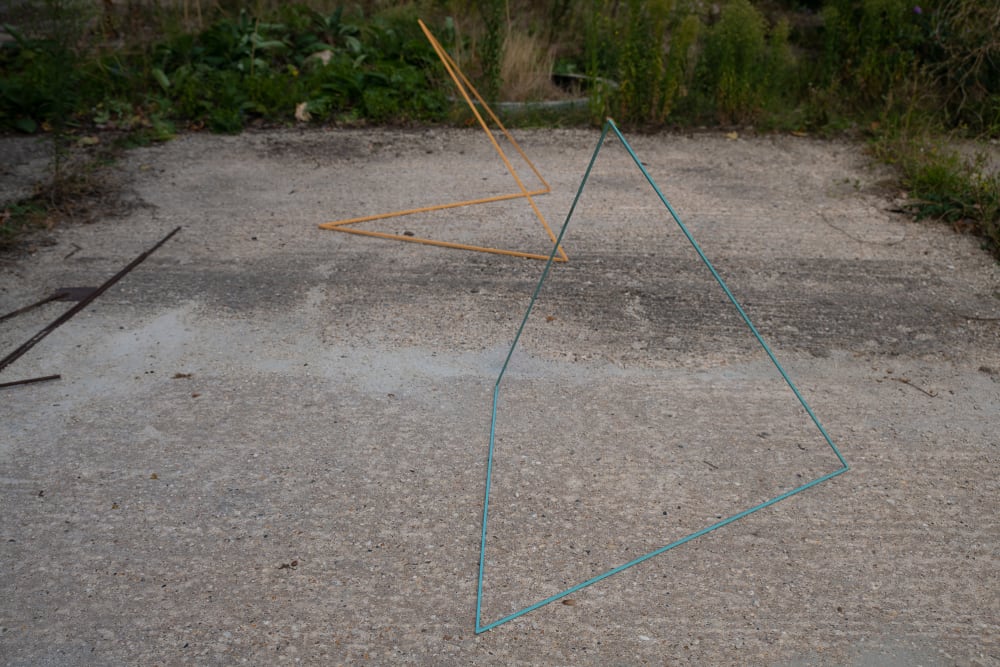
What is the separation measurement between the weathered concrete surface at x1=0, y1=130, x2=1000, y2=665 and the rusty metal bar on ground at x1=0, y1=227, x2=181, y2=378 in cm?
5

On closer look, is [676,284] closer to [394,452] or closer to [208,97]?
[394,452]

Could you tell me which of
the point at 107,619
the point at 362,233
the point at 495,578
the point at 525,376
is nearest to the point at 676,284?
the point at 525,376

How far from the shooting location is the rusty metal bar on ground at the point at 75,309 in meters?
3.37

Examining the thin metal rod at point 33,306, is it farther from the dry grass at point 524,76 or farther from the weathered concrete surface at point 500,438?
the dry grass at point 524,76

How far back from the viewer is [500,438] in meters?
2.99

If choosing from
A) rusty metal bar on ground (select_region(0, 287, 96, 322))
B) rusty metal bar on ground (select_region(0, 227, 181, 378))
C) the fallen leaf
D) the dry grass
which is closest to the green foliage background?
the fallen leaf

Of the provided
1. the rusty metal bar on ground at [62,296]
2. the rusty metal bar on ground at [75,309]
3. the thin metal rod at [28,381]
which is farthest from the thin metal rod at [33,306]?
the thin metal rod at [28,381]

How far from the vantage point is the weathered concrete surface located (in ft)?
7.51

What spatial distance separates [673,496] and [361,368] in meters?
1.35

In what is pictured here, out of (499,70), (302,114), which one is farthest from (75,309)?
(499,70)

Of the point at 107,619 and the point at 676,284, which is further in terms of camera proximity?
the point at 676,284

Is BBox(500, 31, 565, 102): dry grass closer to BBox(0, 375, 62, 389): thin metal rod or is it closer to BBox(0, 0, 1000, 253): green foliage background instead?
BBox(0, 0, 1000, 253): green foliage background

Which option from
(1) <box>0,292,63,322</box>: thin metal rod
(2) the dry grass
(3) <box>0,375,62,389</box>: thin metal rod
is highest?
(2) the dry grass

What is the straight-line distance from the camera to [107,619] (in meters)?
2.27
